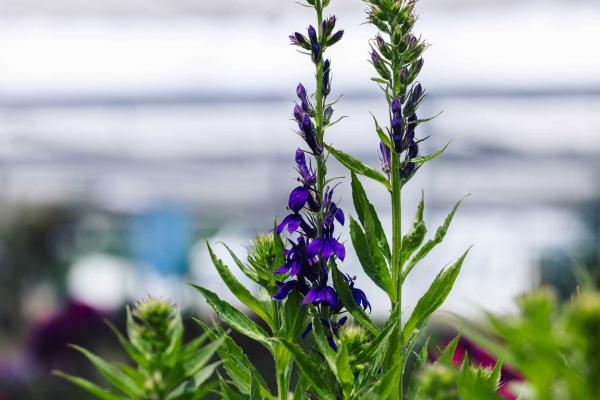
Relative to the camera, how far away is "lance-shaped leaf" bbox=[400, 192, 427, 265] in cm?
48

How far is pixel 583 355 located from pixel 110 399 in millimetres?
169

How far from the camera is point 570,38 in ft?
24.7

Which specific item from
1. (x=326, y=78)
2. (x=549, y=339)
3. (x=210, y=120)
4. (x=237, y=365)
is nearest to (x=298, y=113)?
(x=326, y=78)

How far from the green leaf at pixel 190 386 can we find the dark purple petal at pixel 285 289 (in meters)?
0.12

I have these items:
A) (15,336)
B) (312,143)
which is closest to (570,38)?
(15,336)

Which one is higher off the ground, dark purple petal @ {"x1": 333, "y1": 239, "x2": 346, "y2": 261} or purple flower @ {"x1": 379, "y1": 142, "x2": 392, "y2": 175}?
purple flower @ {"x1": 379, "y1": 142, "x2": 392, "y2": 175}

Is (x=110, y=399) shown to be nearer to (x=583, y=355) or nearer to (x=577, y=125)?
(x=583, y=355)

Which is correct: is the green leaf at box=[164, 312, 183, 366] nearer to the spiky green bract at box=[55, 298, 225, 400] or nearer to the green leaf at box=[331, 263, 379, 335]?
the spiky green bract at box=[55, 298, 225, 400]

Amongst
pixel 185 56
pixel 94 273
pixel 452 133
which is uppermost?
pixel 185 56

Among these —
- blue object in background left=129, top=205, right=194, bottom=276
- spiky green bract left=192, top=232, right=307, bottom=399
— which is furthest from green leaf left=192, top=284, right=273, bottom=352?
blue object in background left=129, top=205, right=194, bottom=276

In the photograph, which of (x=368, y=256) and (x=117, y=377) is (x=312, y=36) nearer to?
(x=368, y=256)

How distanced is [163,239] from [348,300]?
8.06 meters

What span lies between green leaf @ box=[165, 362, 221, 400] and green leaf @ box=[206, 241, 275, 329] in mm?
121

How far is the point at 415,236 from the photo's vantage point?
484 mm
